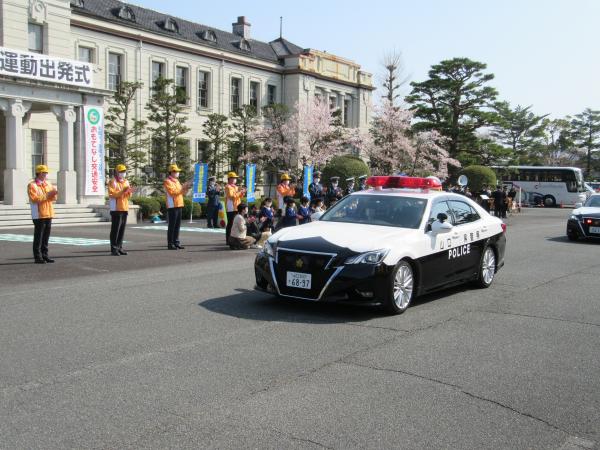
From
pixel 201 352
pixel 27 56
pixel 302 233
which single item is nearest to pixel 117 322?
pixel 201 352

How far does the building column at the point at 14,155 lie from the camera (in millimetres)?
24227

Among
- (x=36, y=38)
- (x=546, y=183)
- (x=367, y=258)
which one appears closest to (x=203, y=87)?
(x=36, y=38)

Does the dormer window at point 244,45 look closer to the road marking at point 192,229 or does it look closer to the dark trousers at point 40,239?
the road marking at point 192,229

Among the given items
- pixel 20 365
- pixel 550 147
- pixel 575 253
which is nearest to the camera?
pixel 20 365

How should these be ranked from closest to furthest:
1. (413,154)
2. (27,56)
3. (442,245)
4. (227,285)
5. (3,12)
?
(442,245)
(227,285)
(27,56)
(3,12)
(413,154)

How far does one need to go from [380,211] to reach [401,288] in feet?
4.83

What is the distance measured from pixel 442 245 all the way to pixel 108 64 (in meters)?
32.1

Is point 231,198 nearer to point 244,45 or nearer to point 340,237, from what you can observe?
point 340,237

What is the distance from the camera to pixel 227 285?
10.2 metres

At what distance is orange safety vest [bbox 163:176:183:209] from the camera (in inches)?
604

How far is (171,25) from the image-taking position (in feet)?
138

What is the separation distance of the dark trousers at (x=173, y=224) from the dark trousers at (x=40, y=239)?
10.4ft

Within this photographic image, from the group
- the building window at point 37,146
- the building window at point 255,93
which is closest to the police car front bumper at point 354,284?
the building window at point 37,146

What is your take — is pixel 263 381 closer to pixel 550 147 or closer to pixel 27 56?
pixel 27 56
